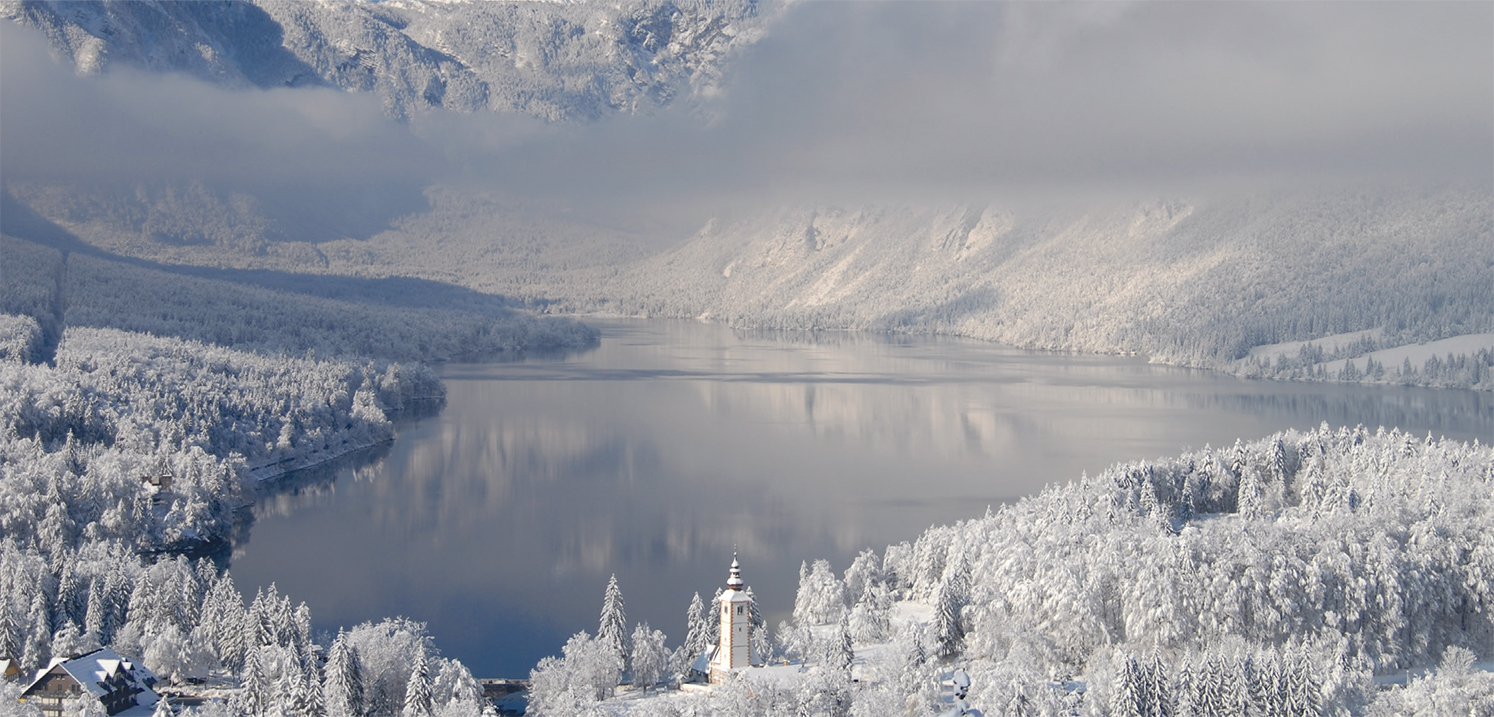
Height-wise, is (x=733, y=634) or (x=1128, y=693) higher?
(x=733, y=634)

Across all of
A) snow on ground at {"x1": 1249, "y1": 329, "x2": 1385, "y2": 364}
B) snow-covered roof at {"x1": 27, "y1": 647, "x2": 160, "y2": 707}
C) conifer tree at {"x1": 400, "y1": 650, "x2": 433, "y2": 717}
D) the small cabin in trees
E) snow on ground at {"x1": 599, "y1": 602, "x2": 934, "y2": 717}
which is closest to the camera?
conifer tree at {"x1": 400, "y1": 650, "x2": 433, "y2": 717}

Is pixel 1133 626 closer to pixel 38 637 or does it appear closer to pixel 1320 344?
pixel 38 637

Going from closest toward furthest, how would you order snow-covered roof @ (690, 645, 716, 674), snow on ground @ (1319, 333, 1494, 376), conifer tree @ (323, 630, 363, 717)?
conifer tree @ (323, 630, 363, 717), snow-covered roof @ (690, 645, 716, 674), snow on ground @ (1319, 333, 1494, 376)

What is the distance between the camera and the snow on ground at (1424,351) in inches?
4348

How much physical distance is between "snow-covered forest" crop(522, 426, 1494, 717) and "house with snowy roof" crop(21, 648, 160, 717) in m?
8.96

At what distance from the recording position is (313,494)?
58125 mm

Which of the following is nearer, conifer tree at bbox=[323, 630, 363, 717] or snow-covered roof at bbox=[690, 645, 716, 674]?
conifer tree at bbox=[323, 630, 363, 717]

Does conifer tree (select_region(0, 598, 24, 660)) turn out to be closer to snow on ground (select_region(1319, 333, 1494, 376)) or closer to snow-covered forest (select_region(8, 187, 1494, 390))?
snow-covered forest (select_region(8, 187, 1494, 390))

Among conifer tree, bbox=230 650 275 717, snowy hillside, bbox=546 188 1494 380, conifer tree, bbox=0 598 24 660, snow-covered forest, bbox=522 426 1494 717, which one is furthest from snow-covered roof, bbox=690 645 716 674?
snowy hillside, bbox=546 188 1494 380

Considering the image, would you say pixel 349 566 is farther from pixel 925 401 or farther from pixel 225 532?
pixel 925 401

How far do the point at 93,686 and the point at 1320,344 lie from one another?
117 m

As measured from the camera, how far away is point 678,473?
63.8 meters

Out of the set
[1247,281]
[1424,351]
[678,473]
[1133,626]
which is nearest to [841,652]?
[1133,626]

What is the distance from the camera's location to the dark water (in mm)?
41969
